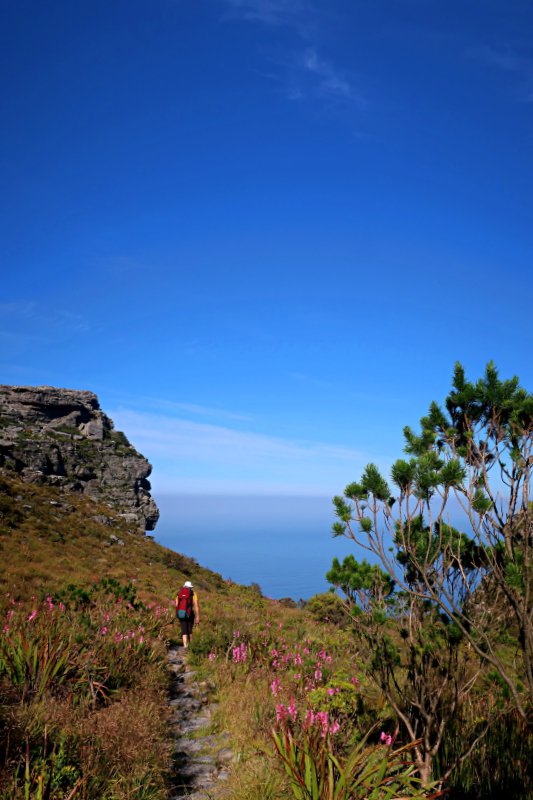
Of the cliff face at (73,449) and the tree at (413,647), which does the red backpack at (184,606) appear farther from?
the cliff face at (73,449)

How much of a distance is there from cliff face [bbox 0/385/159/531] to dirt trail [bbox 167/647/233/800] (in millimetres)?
33095

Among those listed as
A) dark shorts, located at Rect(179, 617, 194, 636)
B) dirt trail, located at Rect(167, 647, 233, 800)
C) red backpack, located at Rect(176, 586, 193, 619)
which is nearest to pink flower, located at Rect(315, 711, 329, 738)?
dirt trail, located at Rect(167, 647, 233, 800)

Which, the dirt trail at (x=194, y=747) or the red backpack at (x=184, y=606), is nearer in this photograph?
the dirt trail at (x=194, y=747)

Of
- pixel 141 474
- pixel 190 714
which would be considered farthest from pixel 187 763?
Answer: pixel 141 474

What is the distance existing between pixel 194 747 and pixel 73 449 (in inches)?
1776

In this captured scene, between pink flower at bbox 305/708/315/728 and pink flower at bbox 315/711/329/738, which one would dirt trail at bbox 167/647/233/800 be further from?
pink flower at bbox 315/711/329/738

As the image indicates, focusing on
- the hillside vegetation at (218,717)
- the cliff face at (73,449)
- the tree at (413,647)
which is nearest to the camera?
the hillside vegetation at (218,717)

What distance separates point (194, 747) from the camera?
5.80 metres

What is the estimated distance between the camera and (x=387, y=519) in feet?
16.1

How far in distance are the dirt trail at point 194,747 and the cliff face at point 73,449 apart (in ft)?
109

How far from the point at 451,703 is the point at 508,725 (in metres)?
1.53

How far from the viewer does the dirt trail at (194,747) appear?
185 inches

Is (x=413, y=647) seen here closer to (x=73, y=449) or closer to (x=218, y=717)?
(x=218, y=717)

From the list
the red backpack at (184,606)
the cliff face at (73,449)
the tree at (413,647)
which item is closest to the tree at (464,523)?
the tree at (413,647)
